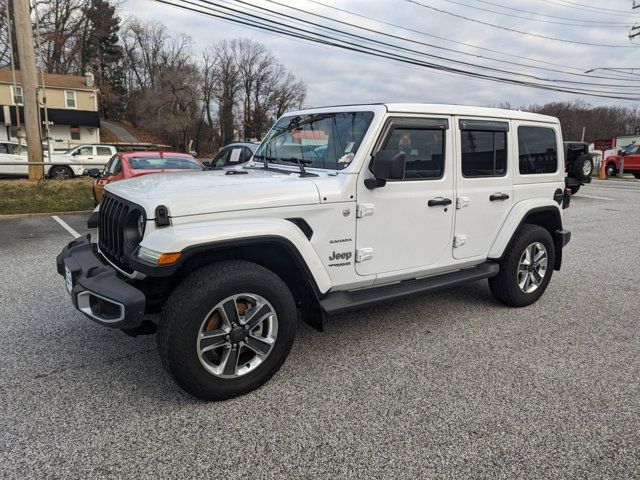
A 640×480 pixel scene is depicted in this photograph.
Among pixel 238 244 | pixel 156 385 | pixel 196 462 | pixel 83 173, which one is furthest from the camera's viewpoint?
pixel 83 173

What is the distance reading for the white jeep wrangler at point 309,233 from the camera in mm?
2617

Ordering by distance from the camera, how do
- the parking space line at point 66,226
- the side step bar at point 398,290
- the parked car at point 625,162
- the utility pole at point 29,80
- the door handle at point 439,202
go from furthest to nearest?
1. the parked car at point 625,162
2. the utility pole at point 29,80
3. the parking space line at point 66,226
4. the door handle at point 439,202
5. the side step bar at point 398,290

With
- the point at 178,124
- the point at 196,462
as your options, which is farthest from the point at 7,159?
the point at 178,124

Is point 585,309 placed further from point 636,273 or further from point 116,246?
point 116,246

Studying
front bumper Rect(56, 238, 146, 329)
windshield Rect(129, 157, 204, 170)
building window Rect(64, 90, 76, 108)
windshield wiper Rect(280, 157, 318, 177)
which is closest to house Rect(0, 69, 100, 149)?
building window Rect(64, 90, 76, 108)

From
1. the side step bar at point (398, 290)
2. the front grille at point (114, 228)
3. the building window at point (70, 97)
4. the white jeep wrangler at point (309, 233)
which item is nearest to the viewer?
the white jeep wrangler at point (309, 233)

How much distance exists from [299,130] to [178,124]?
49111 mm

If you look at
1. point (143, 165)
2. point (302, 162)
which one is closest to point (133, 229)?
point (302, 162)

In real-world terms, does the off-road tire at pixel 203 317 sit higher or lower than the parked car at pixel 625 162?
lower

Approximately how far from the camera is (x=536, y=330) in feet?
13.2

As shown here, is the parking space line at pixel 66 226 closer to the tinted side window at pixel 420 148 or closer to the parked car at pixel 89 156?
the tinted side window at pixel 420 148

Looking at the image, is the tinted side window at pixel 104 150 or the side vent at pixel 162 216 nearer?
the side vent at pixel 162 216

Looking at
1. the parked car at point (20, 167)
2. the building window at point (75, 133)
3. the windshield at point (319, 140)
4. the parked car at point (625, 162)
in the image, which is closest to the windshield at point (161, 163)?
the windshield at point (319, 140)

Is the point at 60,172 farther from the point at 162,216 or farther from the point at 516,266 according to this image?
the point at 516,266
